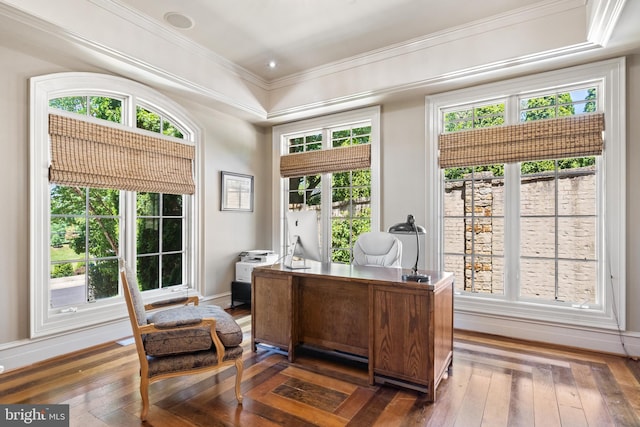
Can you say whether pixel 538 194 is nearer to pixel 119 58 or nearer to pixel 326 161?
pixel 326 161

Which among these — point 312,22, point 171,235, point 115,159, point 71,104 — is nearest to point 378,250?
point 312,22

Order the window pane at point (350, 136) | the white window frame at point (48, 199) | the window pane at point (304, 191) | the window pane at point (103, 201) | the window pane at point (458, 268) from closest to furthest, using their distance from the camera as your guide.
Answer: the white window frame at point (48, 199) → the window pane at point (103, 201) → the window pane at point (458, 268) → the window pane at point (350, 136) → the window pane at point (304, 191)

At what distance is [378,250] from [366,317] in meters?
0.87

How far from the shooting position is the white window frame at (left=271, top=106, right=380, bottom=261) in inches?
170

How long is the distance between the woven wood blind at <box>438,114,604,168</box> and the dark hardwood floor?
1883mm

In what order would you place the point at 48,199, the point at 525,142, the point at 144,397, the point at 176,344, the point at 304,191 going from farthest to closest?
the point at 304,191, the point at 525,142, the point at 48,199, the point at 176,344, the point at 144,397

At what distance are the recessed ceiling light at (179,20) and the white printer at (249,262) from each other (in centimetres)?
277

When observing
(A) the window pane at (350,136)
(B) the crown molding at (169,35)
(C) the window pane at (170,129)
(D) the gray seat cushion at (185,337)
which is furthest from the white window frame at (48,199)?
(A) the window pane at (350,136)

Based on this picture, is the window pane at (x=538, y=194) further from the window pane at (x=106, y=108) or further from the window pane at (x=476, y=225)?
the window pane at (x=106, y=108)

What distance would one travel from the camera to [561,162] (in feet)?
11.3

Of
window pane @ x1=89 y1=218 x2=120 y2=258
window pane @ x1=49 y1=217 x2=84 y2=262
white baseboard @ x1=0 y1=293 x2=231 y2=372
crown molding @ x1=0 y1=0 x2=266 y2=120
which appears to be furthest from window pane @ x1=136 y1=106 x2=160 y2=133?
white baseboard @ x1=0 y1=293 x2=231 y2=372

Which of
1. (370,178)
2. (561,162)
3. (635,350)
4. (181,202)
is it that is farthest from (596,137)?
(181,202)

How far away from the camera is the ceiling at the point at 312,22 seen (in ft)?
10.2

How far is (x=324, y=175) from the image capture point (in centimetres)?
482
